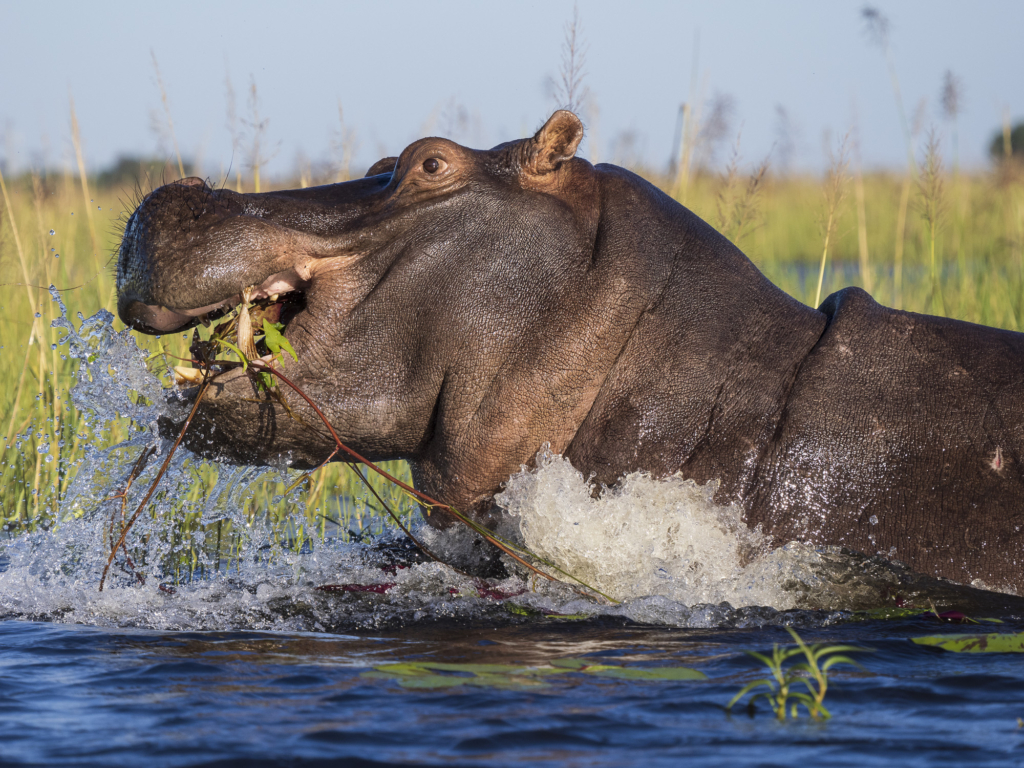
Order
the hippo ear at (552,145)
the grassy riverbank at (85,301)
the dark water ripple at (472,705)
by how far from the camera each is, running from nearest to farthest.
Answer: the dark water ripple at (472,705) → the hippo ear at (552,145) → the grassy riverbank at (85,301)

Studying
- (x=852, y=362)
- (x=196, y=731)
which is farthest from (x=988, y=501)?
(x=196, y=731)

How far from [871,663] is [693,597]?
1.80ft

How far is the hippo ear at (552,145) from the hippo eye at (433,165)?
247 millimetres

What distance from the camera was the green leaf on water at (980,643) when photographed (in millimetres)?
2955

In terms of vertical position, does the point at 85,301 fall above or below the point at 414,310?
above

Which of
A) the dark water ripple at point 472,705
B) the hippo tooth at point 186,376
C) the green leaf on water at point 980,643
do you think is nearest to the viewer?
the dark water ripple at point 472,705

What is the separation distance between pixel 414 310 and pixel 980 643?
5.72ft

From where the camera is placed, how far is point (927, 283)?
7715 mm

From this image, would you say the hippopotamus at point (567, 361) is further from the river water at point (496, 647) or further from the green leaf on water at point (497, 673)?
the green leaf on water at point (497, 673)

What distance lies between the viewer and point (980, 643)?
9.78 ft

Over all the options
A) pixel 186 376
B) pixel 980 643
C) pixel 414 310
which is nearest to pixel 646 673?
pixel 980 643

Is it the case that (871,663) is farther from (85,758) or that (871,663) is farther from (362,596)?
(85,758)

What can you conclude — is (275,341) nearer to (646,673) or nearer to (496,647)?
(496,647)

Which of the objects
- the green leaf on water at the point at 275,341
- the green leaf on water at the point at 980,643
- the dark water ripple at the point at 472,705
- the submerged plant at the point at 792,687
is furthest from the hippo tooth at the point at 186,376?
the green leaf on water at the point at 980,643
